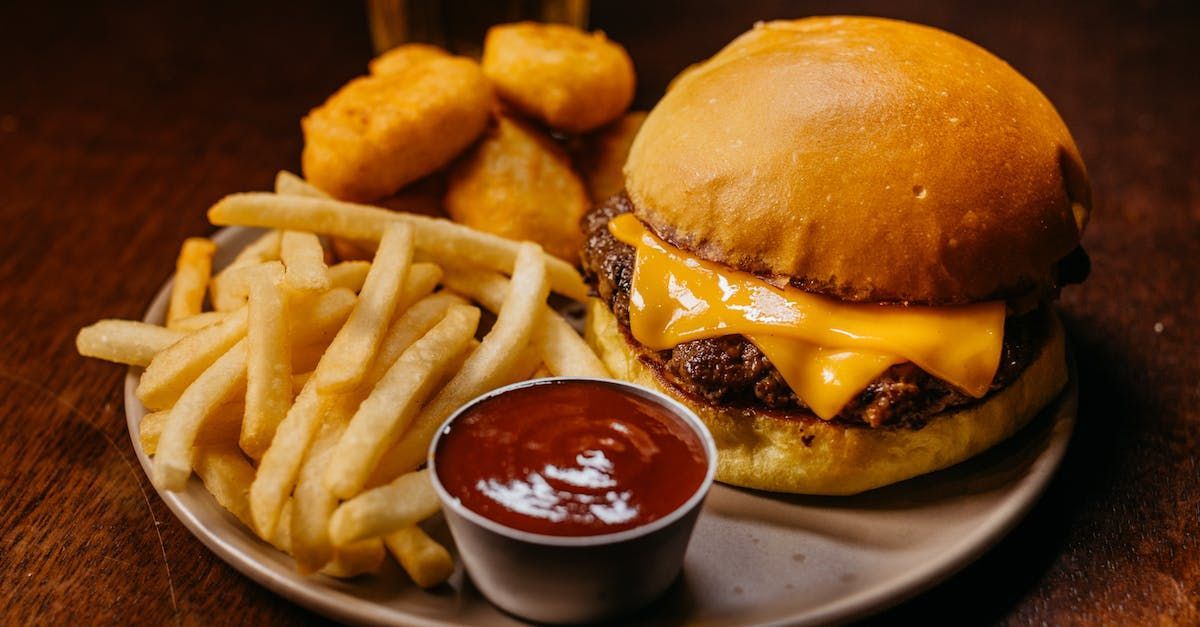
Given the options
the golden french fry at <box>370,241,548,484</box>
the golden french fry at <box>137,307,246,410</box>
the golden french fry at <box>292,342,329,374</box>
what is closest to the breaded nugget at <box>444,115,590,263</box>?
the golden french fry at <box>370,241,548,484</box>

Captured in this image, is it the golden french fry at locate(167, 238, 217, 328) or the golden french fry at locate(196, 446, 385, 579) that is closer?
the golden french fry at locate(196, 446, 385, 579)

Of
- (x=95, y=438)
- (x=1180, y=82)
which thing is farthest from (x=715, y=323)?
(x=1180, y=82)

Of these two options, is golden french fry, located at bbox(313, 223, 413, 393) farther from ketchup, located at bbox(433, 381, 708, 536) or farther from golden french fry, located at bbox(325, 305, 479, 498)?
ketchup, located at bbox(433, 381, 708, 536)

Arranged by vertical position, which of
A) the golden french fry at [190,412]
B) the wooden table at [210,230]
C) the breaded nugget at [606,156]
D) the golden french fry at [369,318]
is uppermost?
the golden french fry at [369,318]

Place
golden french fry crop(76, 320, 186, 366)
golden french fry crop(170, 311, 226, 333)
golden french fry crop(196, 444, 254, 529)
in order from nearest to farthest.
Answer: golden french fry crop(196, 444, 254, 529), golden french fry crop(76, 320, 186, 366), golden french fry crop(170, 311, 226, 333)

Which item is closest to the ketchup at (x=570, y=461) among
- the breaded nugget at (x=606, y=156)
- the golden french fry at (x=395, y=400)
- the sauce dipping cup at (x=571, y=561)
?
the sauce dipping cup at (x=571, y=561)

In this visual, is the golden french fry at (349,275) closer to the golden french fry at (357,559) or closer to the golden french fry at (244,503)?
the golden french fry at (244,503)

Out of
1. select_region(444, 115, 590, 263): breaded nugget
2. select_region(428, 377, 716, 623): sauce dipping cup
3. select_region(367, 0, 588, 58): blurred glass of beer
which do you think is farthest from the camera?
select_region(367, 0, 588, 58): blurred glass of beer

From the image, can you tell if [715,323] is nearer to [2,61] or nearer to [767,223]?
[767,223]
